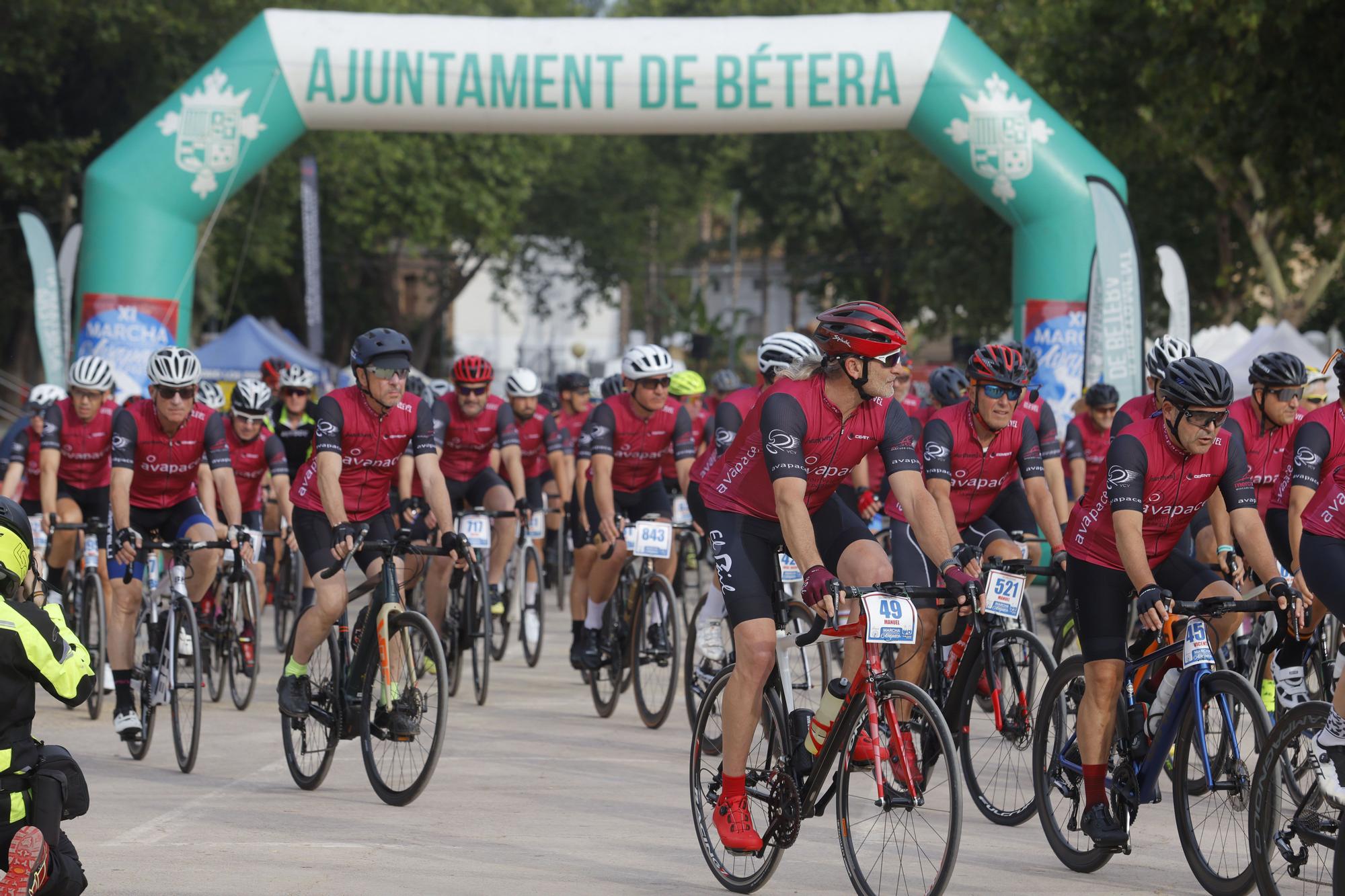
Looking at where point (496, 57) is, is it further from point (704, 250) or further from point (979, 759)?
point (704, 250)

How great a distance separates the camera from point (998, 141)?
18328mm

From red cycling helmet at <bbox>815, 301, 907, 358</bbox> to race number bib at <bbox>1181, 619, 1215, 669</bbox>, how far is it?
142 centimetres

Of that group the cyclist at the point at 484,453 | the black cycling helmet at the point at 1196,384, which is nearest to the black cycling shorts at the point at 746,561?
the black cycling helmet at the point at 1196,384

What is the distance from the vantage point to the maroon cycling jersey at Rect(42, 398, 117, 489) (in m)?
11.5

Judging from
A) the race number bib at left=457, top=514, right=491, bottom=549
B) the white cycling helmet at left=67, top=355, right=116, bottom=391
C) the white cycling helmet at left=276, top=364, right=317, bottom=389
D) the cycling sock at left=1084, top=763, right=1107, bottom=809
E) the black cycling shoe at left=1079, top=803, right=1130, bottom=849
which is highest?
the white cycling helmet at left=276, top=364, right=317, bottom=389

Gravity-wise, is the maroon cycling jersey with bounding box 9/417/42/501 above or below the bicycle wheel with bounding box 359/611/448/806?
above

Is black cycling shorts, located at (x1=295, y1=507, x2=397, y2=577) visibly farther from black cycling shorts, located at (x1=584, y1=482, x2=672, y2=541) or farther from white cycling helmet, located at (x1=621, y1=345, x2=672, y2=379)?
black cycling shorts, located at (x1=584, y1=482, x2=672, y2=541)

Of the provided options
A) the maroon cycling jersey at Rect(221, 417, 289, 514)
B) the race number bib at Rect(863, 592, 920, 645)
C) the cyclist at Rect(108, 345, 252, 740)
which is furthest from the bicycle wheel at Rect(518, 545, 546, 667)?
the race number bib at Rect(863, 592, 920, 645)

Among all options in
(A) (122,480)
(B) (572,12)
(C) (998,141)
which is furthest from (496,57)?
(B) (572,12)

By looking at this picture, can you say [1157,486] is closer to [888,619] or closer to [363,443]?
[888,619]

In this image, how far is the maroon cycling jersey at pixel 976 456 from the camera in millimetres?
8859

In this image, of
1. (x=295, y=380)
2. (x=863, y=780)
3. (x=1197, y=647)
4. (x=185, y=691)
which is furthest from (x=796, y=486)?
(x=295, y=380)

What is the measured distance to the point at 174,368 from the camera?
970 cm

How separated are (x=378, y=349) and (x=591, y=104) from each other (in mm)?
10897
